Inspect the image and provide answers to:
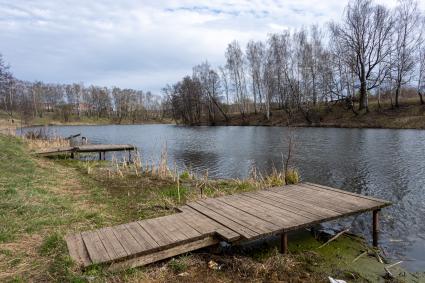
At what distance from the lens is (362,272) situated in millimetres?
5086

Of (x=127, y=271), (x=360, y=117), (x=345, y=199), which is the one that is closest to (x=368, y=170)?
(x=345, y=199)

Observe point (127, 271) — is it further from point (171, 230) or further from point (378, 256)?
point (378, 256)

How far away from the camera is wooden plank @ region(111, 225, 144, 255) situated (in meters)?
4.49

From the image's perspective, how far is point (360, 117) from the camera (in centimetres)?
3962

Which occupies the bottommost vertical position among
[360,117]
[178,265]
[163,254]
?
[178,265]

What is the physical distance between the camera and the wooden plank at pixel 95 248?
4.26m

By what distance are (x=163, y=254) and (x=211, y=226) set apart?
102 cm

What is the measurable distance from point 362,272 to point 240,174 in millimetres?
10018

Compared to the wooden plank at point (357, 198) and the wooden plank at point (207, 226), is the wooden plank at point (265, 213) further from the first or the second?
the wooden plank at point (357, 198)

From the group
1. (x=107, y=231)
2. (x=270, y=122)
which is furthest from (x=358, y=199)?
(x=270, y=122)

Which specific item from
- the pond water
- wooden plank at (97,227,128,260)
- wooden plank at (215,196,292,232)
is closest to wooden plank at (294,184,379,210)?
the pond water

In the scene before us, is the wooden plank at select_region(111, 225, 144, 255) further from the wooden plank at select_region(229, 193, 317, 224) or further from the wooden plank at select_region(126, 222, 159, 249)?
the wooden plank at select_region(229, 193, 317, 224)

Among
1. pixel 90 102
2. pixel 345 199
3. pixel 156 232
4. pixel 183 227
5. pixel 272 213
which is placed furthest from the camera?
pixel 90 102

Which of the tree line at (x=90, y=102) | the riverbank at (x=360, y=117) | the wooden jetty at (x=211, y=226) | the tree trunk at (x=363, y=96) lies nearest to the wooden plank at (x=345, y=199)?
the wooden jetty at (x=211, y=226)
